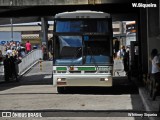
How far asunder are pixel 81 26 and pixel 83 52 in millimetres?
1211

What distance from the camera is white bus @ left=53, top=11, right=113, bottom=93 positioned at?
19.4 meters

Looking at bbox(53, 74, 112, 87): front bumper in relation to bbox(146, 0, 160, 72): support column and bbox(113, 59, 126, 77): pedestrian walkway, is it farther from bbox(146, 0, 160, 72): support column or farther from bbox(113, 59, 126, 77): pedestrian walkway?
bbox(113, 59, 126, 77): pedestrian walkway

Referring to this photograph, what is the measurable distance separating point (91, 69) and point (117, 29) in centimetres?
9607

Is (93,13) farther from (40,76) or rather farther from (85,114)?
(40,76)

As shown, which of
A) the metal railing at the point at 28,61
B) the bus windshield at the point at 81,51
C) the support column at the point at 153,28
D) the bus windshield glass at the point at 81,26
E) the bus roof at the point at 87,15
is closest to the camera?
the bus windshield at the point at 81,51

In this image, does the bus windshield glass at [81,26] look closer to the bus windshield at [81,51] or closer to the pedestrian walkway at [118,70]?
the bus windshield at [81,51]

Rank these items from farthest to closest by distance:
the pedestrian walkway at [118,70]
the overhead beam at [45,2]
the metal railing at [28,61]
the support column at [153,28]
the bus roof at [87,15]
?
the metal railing at [28,61], the pedestrian walkway at [118,70], the overhead beam at [45,2], the support column at [153,28], the bus roof at [87,15]

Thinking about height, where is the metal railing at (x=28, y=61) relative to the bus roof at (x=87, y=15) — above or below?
below

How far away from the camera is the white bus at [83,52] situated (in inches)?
765

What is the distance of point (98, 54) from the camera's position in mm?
19594

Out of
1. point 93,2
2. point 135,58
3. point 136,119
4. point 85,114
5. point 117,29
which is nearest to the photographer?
point 136,119

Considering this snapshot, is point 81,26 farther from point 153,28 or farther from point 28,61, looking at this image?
point 28,61

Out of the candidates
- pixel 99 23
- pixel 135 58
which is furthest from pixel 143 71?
pixel 99 23

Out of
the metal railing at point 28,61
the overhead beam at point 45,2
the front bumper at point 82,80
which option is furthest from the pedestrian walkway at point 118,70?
the front bumper at point 82,80
